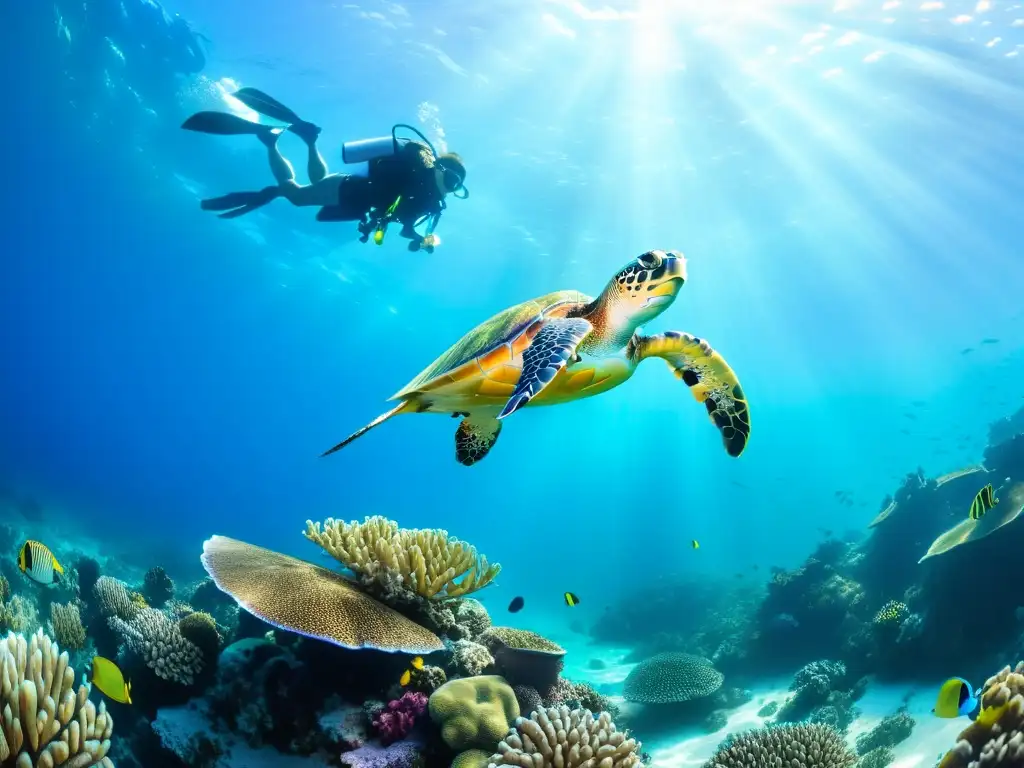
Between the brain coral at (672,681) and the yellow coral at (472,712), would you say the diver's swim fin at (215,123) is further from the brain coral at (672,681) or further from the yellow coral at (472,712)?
the brain coral at (672,681)

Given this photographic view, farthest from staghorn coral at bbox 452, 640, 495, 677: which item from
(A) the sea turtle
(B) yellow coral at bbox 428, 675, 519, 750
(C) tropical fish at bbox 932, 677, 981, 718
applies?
(C) tropical fish at bbox 932, 677, 981, 718

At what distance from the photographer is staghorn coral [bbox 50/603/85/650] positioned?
256 inches

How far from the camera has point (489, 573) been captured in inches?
161

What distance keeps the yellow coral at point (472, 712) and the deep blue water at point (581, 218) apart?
59.6 ft

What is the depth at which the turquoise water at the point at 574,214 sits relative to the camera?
643 inches

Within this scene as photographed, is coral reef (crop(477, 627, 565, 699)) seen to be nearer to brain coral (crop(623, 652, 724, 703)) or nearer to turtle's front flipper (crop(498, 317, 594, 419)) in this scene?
turtle's front flipper (crop(498, 317, 594, 419))

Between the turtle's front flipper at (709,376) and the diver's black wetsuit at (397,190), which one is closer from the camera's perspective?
the turtle's front flipper at (709,376)

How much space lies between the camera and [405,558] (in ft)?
12.1

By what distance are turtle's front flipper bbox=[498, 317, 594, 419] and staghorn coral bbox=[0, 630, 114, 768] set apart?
2553 millimetres

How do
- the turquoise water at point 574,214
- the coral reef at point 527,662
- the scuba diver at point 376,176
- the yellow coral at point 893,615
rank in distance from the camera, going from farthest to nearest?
the turquoise water at point 574,214 → the scuba diver at point 376,176 → the yellow coral at point 893,615 → the coral reef at point 527,662

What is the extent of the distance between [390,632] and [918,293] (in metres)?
38.9

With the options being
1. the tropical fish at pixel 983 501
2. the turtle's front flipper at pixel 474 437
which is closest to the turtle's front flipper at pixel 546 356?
the turtle's front flipper at pixel 474 437

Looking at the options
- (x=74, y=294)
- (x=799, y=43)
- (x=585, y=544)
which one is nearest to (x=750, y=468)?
(x=585, y=544)

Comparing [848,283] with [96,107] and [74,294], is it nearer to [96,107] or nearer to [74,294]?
[96,107]
